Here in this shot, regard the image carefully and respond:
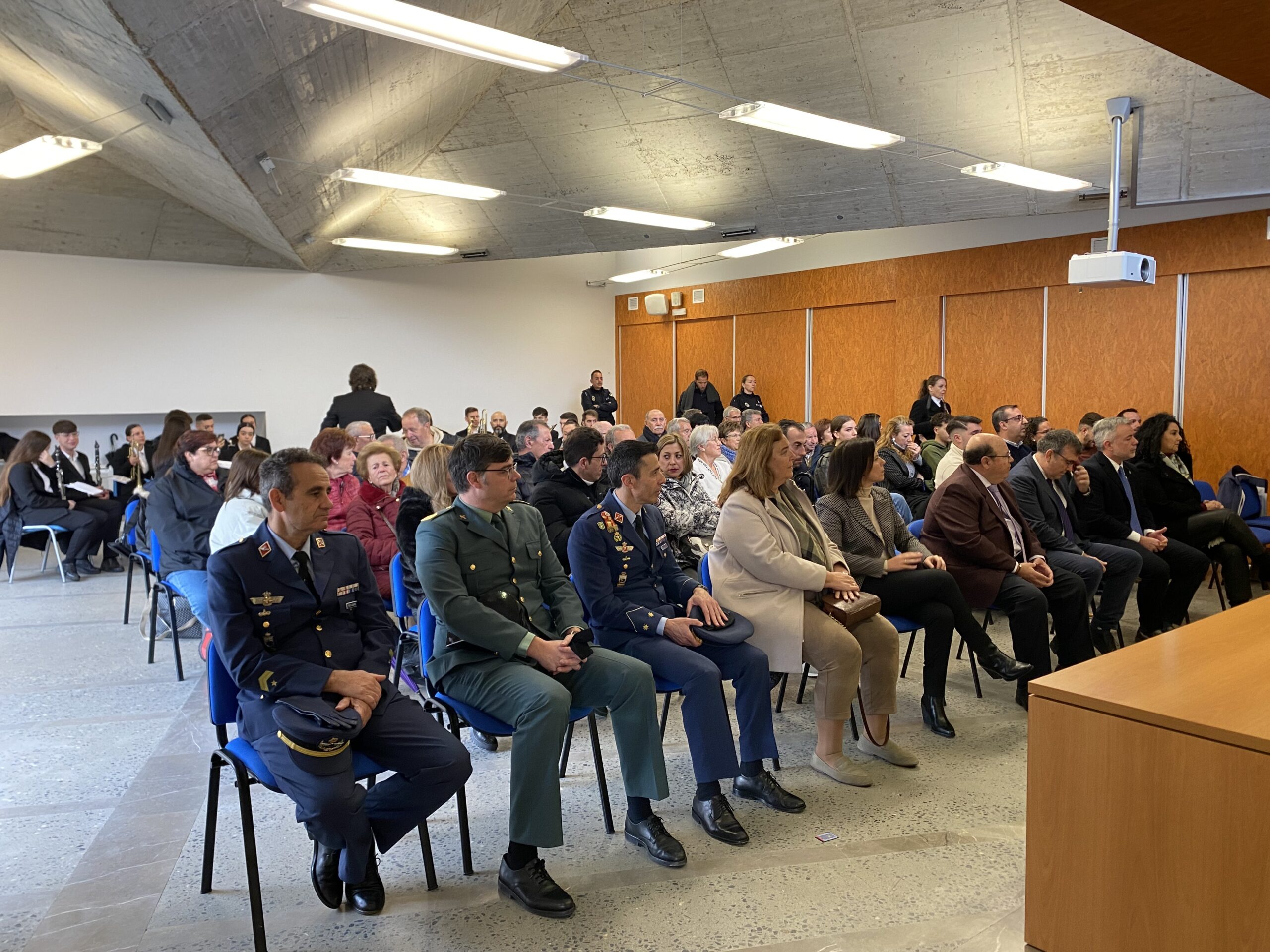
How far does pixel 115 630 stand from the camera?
18.5 feet

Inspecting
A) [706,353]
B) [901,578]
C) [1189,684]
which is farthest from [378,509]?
[706,353]

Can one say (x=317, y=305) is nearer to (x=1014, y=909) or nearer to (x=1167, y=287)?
(x=1167, y=287)

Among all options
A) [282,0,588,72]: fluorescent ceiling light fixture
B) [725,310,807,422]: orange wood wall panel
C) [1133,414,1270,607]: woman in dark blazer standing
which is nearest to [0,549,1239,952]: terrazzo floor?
[1133,414,1270,607]: woman in dark blazer standing

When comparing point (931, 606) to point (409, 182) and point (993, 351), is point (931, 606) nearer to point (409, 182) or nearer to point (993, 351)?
point (409, 182)

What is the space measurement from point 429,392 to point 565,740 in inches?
376

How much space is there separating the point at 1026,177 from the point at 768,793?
5.29 metres

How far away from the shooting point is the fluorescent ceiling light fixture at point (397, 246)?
9.50m

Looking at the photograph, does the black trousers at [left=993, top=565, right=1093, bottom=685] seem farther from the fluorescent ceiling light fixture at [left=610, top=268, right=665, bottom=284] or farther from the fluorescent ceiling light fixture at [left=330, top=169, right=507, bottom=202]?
the fluorescent ceiling light fixture at [left=610, top=268, right=665, bottom=284]

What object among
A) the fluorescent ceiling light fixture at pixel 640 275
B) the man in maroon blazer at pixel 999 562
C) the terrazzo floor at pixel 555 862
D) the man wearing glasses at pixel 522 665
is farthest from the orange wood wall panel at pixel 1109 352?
the man wearing glasses at pixel 522 665

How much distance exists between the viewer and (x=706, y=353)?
44.0 ft

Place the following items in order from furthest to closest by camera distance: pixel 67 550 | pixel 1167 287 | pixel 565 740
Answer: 1. pixel 1167 287
2. pixel 67 550
3. pixel 565 740

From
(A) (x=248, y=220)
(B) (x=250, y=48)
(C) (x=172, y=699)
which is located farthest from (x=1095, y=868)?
(A) (x=248, y=220)

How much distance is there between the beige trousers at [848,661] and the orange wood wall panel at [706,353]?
31.3 ft

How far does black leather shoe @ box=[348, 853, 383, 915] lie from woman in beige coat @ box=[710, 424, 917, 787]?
1.54m
